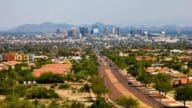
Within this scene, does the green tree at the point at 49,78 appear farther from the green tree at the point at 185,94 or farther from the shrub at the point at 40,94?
the green tree at the point at 185,94

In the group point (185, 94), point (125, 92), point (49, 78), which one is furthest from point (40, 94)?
point (49, 78)

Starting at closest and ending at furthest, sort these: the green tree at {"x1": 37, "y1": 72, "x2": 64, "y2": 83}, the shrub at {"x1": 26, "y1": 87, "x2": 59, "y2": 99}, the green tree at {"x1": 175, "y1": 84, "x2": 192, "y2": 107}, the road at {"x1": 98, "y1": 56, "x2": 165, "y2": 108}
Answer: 1. the green tree at {"x1": 175, "y1": 84, "x2": 192, "y2": 107}
2. the road at {"x1": 98, "y1": 56, "x2": 165, "y2": 108}
3. the shrub at {"x1": 26, "y1": 87, "x2": 59, "y2": 99}
4. the green tree at {"x1": 37, "y1": 72, "x2": 64, "y2": 83}

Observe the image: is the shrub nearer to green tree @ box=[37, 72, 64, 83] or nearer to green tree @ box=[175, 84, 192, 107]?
green tree @ box=[175, 84, 192, 107]

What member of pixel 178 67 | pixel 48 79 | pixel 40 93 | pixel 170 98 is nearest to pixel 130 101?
pixel 170 98

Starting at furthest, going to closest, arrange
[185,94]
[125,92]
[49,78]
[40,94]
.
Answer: [49,78] → [125,92] → [40,94] → [185,94]

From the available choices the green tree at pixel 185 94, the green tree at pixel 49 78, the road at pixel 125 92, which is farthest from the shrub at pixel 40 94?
the green tree at pixel 49 78

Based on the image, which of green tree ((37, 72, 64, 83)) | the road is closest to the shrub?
the road

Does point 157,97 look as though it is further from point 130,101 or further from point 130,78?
point 130,78

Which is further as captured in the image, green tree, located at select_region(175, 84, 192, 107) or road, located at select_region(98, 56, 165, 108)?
road, located at select_region(98, 56, 165, 108)

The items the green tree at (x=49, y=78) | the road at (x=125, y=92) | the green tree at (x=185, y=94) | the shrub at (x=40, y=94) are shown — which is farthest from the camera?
the green tree at (x=49, y=78)

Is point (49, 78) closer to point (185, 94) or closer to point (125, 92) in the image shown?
point (125, 92)

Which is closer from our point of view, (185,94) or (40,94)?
(185,94)
